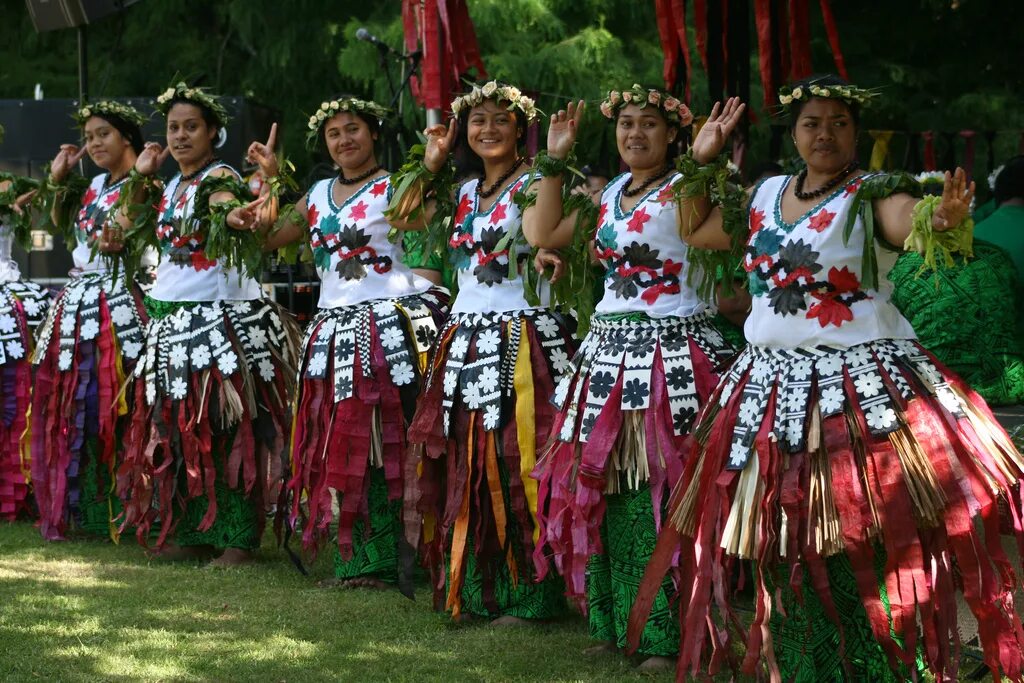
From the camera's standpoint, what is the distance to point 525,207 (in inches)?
175

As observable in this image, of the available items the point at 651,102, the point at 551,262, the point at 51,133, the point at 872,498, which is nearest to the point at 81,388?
the point at 551,262

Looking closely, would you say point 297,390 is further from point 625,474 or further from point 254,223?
point 625,474

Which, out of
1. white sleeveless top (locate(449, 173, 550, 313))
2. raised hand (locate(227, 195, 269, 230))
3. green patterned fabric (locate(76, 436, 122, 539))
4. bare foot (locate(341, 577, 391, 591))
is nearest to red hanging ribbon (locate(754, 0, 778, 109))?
white sleeveless top (locate(449, 173, 550, 313))

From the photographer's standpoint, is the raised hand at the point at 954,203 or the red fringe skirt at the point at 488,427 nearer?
the raised hand at the point at 954,203

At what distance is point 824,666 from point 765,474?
535 millimetres

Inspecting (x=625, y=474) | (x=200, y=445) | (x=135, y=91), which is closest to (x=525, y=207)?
(x=625, y=474)

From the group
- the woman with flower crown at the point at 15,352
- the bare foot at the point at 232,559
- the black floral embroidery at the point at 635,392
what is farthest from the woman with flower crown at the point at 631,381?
the woman with flower crown at the point at 15,352

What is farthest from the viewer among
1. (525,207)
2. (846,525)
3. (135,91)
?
(135,91)

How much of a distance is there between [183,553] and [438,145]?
6.99 ft

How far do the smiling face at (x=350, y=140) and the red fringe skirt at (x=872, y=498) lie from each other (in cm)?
209

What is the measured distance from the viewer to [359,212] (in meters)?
5.08

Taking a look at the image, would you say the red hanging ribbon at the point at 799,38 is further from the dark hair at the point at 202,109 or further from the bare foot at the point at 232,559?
the bare foot at the point at 232,559

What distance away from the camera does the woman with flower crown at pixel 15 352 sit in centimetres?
673

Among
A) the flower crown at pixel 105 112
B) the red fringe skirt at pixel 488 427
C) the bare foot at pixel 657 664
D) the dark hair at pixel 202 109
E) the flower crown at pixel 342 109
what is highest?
the flower crown at pixel 105 112
